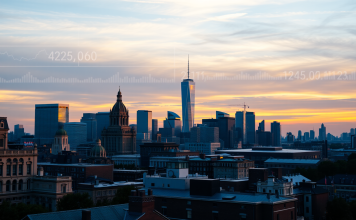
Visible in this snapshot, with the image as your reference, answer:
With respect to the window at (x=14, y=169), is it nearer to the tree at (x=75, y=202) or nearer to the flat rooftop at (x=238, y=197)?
the tree at (x=75, y=202)

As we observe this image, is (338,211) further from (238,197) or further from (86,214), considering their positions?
(86,214)

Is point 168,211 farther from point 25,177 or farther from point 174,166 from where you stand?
point 25,177

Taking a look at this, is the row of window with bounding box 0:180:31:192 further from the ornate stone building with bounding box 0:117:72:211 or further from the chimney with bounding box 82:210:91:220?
the chimney with bounding box 82:210:91:220

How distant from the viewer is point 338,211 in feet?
432

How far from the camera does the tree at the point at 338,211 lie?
12962 cm

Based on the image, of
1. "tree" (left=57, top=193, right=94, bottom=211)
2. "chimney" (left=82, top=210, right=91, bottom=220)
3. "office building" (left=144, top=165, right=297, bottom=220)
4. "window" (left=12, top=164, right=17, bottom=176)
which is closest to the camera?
"chimney" (left=82, top=210, right=91, bottom=220)

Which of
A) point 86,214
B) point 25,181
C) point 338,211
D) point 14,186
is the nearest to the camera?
point 86,214

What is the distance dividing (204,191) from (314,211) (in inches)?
1863

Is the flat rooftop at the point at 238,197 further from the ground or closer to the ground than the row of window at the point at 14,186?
further from the ground

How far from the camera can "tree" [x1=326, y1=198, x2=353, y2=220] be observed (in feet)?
425

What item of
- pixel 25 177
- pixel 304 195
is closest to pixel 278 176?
pixel 304 195

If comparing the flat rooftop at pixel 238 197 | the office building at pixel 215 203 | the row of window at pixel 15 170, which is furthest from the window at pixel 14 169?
the flat rooftop at pixel 238 197

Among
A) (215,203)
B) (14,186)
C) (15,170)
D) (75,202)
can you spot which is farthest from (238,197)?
(15,170)

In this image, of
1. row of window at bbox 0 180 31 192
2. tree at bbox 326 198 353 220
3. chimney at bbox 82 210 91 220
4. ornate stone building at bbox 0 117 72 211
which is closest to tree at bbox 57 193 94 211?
ornate stone building at bbox 0 117 72 211
